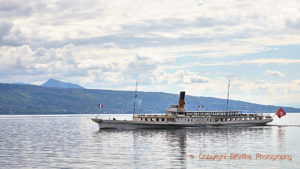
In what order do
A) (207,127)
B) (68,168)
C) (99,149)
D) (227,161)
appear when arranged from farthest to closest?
1. (207,127)
2. (99,149)
3. (227,161)
4. (68,168)

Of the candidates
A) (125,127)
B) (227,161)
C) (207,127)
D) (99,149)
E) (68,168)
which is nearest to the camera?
(68,168)

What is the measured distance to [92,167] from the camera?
170ft

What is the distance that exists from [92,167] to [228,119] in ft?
330

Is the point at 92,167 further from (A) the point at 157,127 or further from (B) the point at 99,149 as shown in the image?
(A) the point at 157,127

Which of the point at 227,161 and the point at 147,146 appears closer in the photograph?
the point at 227,161

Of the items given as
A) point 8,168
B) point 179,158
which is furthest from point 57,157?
point 179,158

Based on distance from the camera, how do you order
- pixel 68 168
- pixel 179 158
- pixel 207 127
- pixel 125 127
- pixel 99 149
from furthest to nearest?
1. pixel 207 127
2. pixel 125 127
3. pixel 99 149
4. pixel 179 158
5. pixel 68 168

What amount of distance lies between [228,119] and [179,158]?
89.7m

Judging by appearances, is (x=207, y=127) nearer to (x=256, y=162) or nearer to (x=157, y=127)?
(x=157, y=127)

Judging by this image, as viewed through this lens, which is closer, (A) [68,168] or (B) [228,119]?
(A) [68,168]

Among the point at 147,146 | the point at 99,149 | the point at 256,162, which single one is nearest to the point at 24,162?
the point at 99,149

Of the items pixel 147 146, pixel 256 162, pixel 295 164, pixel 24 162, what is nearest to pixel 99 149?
pixel 147 146

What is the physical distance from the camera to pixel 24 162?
5759cm

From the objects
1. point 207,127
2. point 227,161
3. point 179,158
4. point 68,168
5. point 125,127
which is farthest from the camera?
point 207,127
